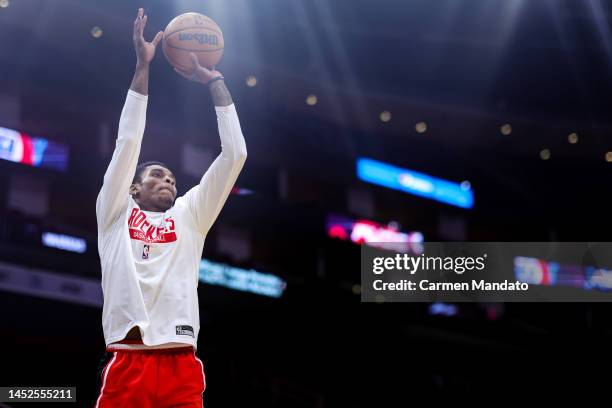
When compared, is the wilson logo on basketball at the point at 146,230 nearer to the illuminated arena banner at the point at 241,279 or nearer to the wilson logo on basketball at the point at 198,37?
the wilson logo on basketball at the point at 198,37

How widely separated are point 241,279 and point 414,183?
205 inches

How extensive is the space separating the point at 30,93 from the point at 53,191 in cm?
154

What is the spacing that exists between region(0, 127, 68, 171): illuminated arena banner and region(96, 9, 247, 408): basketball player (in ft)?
28.0

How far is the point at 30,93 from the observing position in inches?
538

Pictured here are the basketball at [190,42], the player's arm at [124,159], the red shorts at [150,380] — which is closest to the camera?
the red shorts at [150,380]

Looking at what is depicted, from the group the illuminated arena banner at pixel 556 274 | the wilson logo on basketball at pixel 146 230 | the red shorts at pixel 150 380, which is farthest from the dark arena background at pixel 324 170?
the red shorts at pixel 150 380

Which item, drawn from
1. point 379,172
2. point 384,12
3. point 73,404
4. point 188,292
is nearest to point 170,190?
point 188,292

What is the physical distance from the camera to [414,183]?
1734 centimetres

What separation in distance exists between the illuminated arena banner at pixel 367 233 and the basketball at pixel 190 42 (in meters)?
11.9

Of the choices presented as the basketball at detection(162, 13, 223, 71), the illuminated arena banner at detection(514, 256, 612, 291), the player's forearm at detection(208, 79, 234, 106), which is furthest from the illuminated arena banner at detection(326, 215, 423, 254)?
the player's forearm at detection(208, 79, 234, 106)

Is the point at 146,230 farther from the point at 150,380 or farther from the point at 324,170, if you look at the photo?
the point at 324,170

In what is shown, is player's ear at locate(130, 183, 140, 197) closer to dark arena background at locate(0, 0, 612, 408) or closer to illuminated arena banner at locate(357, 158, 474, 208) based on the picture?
dark arena background at locate(0, 0, 612, 408)

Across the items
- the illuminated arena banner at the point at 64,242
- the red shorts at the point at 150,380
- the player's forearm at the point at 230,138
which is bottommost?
the red shorts at the point at 150,380

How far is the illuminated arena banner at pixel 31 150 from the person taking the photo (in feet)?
38.3
